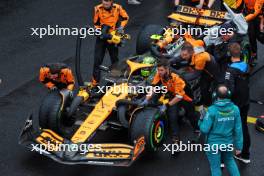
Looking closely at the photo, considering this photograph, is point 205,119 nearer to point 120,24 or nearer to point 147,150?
point 147,150

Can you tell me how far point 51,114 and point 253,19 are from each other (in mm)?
4850

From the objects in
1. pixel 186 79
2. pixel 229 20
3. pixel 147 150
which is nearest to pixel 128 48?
pixel 229 20

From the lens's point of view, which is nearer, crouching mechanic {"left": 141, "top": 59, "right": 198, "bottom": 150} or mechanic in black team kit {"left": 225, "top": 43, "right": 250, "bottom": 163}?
mechanic in black team kit {"left": 225, "top": 43, "right": 250, "bottom": 163}

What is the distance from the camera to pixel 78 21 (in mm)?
13844

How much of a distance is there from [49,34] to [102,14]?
3.36 metres

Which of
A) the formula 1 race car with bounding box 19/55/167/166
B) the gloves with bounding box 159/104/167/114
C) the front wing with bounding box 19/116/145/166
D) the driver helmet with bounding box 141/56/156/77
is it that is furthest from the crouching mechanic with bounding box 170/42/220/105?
the front wing with bounding box 19/116/145/166

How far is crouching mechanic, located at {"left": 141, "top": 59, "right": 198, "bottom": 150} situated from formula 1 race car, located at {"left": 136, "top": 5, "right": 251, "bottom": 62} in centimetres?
119

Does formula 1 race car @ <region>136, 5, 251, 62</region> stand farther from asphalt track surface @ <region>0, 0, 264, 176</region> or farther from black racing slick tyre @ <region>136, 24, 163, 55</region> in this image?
asphalt track surface @ <region>0, 0, 264, 176</region>

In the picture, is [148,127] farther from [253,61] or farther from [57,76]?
[253,61]

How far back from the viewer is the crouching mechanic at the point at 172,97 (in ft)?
26.8

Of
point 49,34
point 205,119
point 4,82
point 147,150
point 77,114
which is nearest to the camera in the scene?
point 205,119

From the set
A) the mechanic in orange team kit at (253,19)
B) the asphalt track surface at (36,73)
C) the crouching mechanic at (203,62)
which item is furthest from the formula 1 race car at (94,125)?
the mechanic in orange team kit at (253,19)

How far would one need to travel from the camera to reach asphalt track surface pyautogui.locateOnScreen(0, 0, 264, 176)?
8.14 m

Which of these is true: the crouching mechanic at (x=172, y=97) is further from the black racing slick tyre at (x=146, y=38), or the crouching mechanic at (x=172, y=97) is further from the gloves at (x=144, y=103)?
the black racing slick tyre at (x=146, y=38)
